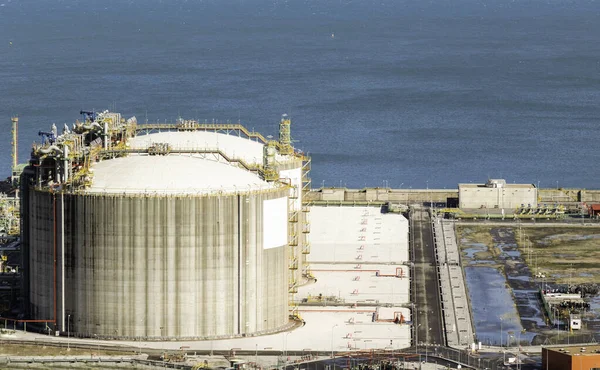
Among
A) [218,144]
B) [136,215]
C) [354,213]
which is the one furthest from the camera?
[354,213]

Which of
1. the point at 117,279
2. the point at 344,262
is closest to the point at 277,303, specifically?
the point at 117,279

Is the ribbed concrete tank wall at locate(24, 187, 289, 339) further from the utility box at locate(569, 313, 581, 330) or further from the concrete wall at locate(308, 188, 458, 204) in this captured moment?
the concrete wall at locate(308, 188, 458, 204)

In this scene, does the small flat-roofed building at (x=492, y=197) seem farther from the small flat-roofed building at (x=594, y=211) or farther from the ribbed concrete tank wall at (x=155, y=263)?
the ribbed concrete tank wall at (x=155, y=263)

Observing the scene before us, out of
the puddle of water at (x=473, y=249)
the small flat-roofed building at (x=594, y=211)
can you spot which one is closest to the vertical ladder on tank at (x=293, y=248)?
the puddle of water at (x=473, y=249)

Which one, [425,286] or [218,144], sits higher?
[218,144]

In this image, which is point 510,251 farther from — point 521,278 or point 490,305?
point 490,305

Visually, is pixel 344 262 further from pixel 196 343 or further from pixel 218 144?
pixel 196 343

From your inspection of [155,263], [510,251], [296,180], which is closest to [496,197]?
[510,251]
